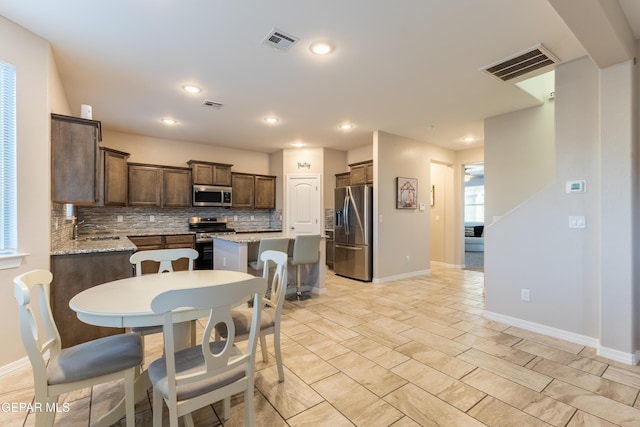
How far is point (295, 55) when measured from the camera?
8.87 ft

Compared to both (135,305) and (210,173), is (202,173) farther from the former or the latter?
(135,305)

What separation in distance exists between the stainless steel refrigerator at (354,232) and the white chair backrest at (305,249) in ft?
4.60

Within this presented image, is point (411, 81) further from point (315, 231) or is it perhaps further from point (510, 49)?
point (315, 231)

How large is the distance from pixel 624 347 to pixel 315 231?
4753 millimetres

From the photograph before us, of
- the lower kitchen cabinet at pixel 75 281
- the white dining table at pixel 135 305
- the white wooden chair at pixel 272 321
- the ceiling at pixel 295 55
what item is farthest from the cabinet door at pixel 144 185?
the white wooden chair at pixel 272 321

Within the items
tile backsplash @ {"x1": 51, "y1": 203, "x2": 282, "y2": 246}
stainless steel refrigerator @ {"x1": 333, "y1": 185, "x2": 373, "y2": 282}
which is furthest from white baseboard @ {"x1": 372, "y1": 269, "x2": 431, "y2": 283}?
tile backsplash @ {"x1": 51, "y1": 203, "x2": 282, "y2": 246}

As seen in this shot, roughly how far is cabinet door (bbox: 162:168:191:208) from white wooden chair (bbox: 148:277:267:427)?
4.46m

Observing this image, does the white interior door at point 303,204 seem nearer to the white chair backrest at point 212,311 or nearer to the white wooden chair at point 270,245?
the white wooden chair at point 270,245

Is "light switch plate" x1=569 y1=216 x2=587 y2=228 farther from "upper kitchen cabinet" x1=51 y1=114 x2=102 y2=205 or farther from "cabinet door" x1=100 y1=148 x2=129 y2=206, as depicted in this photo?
"cabinet door" x1=100 y1=148 x2=129 y2=206

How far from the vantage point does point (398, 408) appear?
1.83 m

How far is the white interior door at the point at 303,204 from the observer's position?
20.8 ft

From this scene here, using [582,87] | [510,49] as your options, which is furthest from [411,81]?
[582,87]

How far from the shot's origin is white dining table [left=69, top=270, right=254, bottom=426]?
4.71ft

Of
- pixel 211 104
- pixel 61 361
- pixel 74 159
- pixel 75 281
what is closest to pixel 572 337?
pixel 61 361
